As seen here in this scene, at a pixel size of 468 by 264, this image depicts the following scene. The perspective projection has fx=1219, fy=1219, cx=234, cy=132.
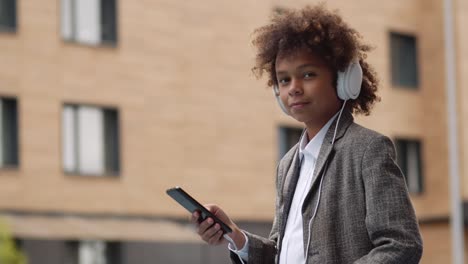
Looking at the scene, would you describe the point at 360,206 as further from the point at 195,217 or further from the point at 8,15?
the point at 8,15

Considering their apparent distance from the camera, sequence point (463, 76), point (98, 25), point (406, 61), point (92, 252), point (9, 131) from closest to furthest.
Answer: point (9, 131), point (92, 252), point (98, 25), point (463, 76), point (406, 61)

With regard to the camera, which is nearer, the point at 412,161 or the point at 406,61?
the point at 412,161

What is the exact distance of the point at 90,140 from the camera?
102ft

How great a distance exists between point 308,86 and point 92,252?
27102 mm

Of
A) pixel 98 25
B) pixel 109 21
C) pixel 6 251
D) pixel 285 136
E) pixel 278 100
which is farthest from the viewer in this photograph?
pixel 285 136

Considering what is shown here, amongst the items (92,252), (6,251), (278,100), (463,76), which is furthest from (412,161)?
(278,100)

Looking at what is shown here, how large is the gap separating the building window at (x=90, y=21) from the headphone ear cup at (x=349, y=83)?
27.0m

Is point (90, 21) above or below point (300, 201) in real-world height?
above

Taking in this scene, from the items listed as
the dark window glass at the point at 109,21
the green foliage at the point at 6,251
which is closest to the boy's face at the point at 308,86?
the green foliage at the point at 6,251

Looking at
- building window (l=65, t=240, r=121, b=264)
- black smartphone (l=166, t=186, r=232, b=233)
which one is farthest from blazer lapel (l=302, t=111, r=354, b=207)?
building window (l=65, t=240, r=121, b=264)

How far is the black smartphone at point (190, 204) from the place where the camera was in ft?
13.3

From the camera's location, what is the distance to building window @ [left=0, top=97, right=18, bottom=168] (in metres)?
29.4

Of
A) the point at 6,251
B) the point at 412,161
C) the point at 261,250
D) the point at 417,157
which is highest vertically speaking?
the point at 261,250

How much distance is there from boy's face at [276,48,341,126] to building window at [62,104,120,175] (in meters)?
26.5
